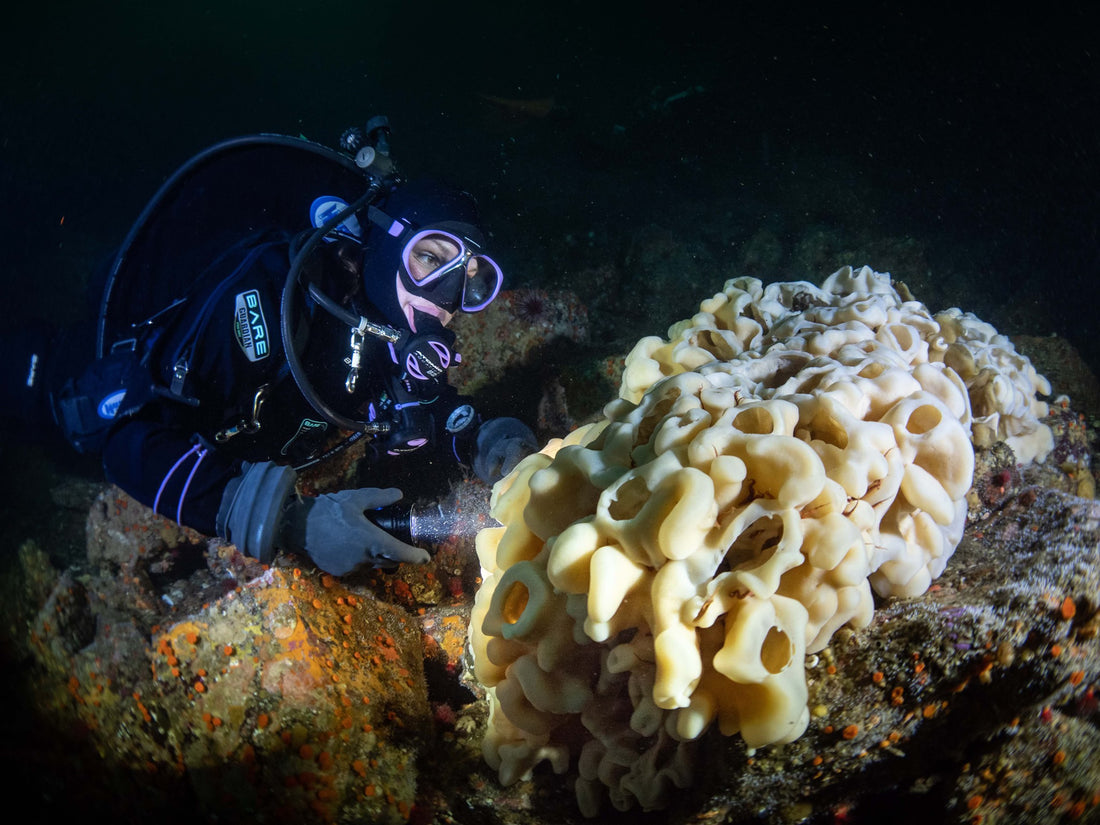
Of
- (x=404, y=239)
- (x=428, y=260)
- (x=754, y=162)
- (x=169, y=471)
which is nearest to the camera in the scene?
(x=169, y=471)

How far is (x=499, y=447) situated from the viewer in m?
3.69

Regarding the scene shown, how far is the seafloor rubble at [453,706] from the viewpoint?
1.41 meters

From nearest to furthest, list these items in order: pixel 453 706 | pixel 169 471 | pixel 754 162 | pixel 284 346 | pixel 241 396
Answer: pixel 453 706
pixel 169 471
pixel 284 346
pixel 241 396
pixel 754 162

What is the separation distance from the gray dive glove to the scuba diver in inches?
0.4

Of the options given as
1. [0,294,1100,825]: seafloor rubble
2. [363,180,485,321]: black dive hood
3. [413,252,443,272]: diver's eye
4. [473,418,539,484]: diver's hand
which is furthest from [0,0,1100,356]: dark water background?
[0,294,1100,825]: seafloor rubble

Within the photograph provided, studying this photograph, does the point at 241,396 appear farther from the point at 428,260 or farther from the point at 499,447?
the point at 499,447

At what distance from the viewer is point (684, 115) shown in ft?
56.7

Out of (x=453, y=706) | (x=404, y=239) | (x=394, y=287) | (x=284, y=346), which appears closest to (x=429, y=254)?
(x=404, y=239)

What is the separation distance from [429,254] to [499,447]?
1.54 m

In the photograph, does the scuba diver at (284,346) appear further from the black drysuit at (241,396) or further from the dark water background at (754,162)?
the dark water background at (754,162)

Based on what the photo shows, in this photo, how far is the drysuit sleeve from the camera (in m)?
3.03

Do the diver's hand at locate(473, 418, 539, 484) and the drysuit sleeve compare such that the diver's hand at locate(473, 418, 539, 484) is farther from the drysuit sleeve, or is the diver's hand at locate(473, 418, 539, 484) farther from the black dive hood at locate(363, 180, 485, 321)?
the drysuit sleeve

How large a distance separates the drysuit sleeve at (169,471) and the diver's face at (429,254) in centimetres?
176

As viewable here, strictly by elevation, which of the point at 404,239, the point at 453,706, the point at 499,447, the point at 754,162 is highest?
the point at 404,239
